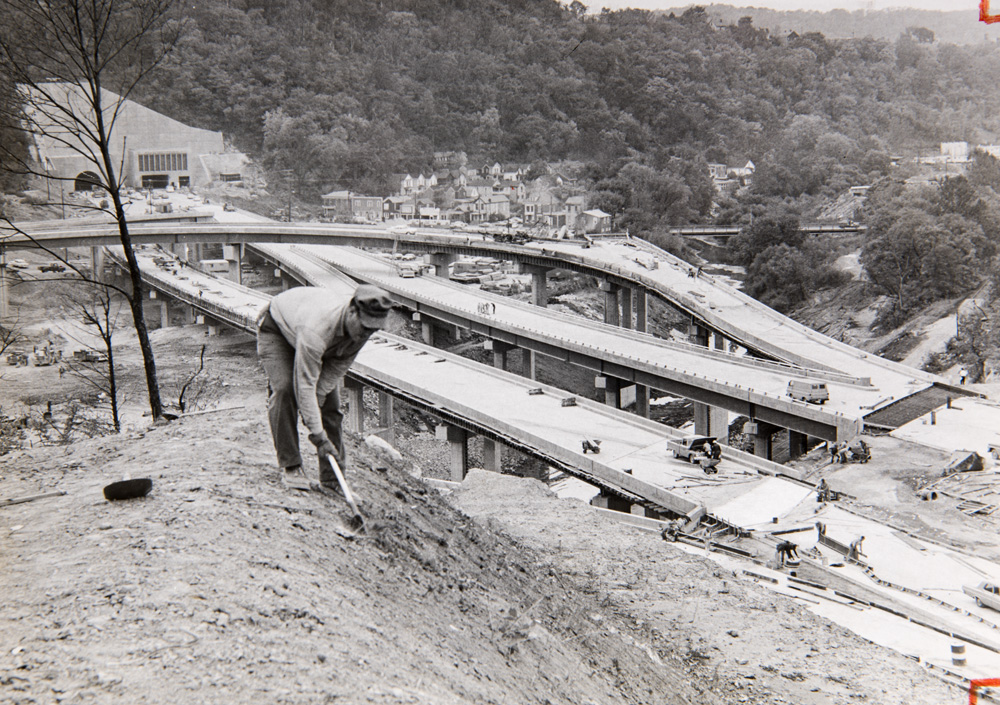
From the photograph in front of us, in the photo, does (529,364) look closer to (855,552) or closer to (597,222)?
(855,552)

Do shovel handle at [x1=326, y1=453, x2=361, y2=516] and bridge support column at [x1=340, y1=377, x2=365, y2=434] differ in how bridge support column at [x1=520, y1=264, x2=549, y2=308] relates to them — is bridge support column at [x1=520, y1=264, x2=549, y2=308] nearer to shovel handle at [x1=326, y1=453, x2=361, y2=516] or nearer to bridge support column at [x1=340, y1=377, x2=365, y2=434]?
bridge support column at [x1=340, y1=377, x2=365, y2=434]

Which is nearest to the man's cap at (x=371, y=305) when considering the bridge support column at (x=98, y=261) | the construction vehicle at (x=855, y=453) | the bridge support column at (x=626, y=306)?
the construction vehicle at (x=855, y=453)

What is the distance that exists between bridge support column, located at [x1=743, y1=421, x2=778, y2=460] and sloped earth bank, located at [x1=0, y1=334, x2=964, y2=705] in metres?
22.8

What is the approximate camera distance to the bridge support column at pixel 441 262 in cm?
6656

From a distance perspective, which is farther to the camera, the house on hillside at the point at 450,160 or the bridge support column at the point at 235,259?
the house on hillside at the point at 450,160

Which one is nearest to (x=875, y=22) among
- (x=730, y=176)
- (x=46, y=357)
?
(x=730, y=176)

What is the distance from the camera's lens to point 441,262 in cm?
6694

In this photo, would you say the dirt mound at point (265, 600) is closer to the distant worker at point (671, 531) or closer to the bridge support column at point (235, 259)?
the distant worker at point (671, 531)

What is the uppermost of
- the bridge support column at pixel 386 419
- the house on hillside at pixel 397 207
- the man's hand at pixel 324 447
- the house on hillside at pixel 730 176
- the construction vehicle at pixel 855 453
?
the house on hillside at pixel 730 176

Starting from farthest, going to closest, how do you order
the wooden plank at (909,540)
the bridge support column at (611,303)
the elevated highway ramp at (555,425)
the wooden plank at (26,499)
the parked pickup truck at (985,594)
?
the bridge support column at (611,303)
the elevated highway ramp at (555,425)
the wooden plank at (909,540)
the parked pickup truck at (985,594)
the wooden plank at (26,499)

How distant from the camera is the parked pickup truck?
630 inches

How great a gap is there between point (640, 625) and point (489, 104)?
4168 inches

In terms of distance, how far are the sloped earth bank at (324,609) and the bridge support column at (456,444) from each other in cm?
2156

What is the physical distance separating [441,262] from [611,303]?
14446 mm
